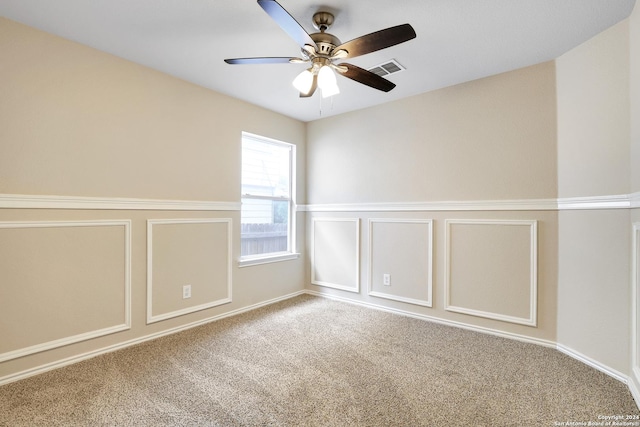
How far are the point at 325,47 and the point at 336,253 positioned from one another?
8.10ft

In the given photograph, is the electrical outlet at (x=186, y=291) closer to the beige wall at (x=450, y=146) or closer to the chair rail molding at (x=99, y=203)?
the chair rail molding at (x=99, y=203)

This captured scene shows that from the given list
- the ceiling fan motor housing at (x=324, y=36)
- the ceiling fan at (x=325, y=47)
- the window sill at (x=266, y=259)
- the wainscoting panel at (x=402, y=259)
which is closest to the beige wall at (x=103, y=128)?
the window sill at (x=266, y=259)

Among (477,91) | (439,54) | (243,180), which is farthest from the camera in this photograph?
(243,180)

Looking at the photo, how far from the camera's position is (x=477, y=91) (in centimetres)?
278

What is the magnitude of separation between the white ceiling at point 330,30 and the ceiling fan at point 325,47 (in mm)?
225

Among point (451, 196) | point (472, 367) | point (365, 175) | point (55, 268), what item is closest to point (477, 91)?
point (451, 196)

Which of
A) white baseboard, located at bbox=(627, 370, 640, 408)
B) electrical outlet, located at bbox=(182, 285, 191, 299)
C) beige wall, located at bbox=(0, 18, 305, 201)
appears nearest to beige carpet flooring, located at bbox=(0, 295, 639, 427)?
white baseboard, located at bbox=(627, 370, 640, 408)

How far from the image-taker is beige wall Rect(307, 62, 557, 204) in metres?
2.51

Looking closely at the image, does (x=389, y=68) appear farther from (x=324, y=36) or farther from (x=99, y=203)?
(x=99, y=203)

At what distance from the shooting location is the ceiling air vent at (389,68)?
2.48 m

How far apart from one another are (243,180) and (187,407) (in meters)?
2.27

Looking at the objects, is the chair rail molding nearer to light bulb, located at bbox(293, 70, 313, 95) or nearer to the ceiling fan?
the ceiling fan

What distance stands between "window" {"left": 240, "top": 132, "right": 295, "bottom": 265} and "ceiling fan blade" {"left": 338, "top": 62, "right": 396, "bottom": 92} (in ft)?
5.56

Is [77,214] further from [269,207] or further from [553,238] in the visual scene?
[553,238]
